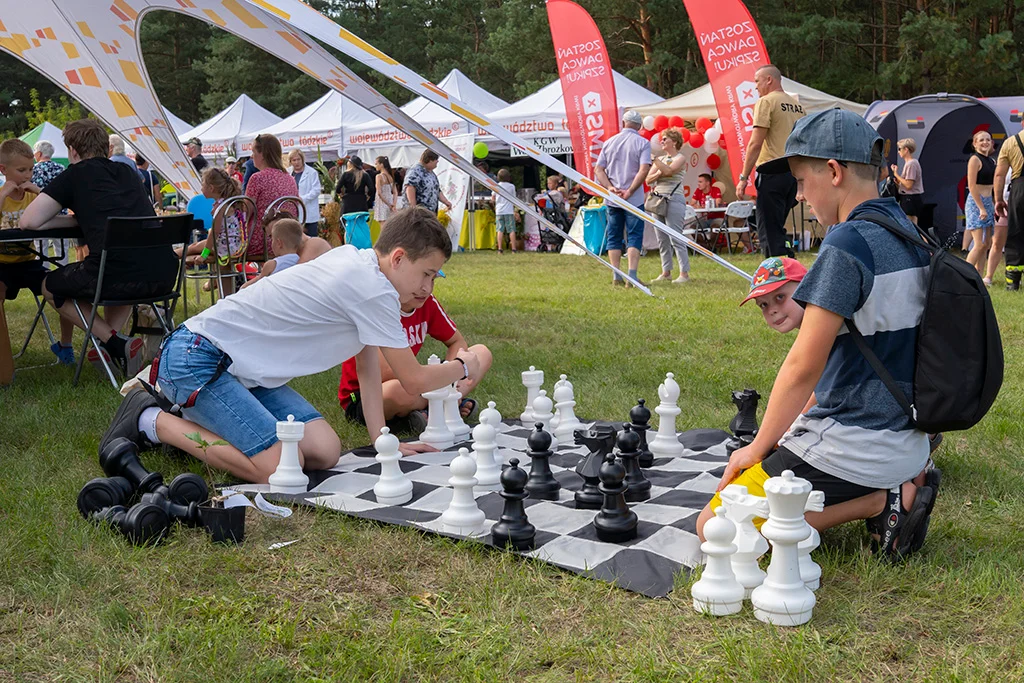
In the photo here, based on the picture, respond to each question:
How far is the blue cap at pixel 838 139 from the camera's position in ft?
7.39

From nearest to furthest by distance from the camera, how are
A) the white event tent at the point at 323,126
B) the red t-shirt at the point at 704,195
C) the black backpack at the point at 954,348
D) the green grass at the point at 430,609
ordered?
1. the green grass at the point at 430,609
2. the black backpack at the point at 954,348
3. the red t-shirt at the point at 704,195
4. the white event tent at the point at 323,126

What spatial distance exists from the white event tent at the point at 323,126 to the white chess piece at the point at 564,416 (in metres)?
14.9

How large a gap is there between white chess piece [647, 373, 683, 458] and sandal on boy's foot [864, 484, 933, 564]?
113cm

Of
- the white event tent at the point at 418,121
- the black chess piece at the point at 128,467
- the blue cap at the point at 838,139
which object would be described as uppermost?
the white event tent at the point at 418,121

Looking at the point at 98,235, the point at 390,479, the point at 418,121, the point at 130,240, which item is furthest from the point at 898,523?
the point at 418,121

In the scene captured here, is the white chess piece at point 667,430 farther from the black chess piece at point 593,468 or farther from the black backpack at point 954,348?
the black backpack at point 954,348

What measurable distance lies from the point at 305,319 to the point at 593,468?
45.5 inches

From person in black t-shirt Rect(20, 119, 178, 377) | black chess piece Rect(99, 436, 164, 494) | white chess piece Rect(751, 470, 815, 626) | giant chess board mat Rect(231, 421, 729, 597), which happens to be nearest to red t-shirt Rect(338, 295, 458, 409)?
giant chess board mat Rect(231, 421, 729, 597)

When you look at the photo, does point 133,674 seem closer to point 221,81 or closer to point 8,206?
point 8,206

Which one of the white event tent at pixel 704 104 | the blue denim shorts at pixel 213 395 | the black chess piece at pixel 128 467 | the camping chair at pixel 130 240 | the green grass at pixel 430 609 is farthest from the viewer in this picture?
the white event tent at pixel 704 104

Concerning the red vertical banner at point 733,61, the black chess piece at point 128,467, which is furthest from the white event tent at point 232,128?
the black chess piece at point 128,467

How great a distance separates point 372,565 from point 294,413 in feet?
3.64

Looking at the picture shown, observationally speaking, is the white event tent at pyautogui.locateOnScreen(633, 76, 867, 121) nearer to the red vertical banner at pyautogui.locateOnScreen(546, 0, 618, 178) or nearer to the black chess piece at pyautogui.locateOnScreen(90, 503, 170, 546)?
the red vertical banner at pyautogui.locateOnScreen(546, 0, 618, 178)

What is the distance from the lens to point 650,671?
1898 millimetres
